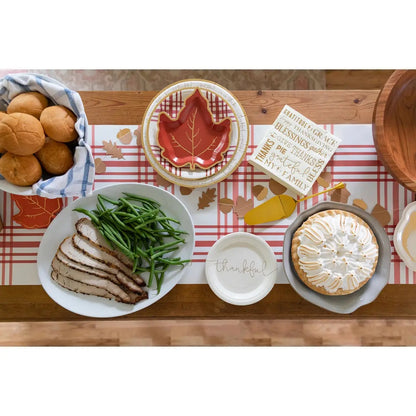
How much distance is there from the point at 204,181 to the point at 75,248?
0.46 meters

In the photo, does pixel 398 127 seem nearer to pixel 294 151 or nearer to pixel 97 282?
pixel 294 151

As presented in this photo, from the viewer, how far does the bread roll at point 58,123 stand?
1143 millimetres

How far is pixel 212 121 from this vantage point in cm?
137

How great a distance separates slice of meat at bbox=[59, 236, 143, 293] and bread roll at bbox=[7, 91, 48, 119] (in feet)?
1.35

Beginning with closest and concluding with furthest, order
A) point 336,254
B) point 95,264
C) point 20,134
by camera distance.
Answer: point 20,134
point 336,254
point 95,264

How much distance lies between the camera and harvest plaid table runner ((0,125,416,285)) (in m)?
1.41

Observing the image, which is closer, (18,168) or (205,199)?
(18,168)

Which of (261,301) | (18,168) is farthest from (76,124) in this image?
(261,301)

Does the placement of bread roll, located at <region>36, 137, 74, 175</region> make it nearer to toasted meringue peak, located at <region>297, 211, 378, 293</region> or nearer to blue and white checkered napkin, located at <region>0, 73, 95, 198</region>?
blue and white checkered napkin, located at <region>0, 73, 95, 198</region>

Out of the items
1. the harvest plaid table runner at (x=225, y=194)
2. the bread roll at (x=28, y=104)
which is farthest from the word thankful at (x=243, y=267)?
the bread roll at (x=28, y=104)

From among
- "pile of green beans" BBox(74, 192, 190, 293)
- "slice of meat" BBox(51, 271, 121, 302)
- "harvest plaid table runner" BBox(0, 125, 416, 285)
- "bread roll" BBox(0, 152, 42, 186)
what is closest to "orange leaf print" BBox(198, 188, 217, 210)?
"harvest plaid table runner" BBox(0, 125, 416, 285)

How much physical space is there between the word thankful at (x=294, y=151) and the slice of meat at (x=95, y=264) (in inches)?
21.8

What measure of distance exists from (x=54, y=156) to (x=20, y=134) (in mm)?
107

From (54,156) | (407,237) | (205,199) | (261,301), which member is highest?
(54,156)
